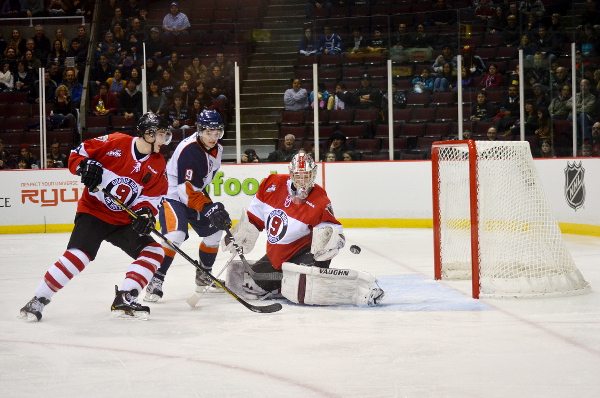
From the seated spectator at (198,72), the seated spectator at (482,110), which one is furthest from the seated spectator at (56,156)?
the seated spectator at (482,110)

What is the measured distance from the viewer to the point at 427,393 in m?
2.66

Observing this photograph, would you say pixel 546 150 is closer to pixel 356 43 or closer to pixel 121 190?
pixel 356 43

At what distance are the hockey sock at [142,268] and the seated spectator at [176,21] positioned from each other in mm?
7432

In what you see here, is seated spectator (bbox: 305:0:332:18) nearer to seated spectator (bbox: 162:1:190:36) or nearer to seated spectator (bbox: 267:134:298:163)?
seated spectator (bbox: 162:1:190:36)

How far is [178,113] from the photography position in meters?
9.73

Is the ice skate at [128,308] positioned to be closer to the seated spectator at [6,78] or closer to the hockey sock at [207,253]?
the hockey sock at [207,253]

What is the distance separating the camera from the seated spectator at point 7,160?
9.43 metres


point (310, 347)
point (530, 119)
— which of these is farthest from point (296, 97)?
point (310, 347)

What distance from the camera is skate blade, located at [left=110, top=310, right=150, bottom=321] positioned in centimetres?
405

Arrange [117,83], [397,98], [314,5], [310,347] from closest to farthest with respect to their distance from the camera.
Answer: [310,347] → [397,98] → [117,83] → [314,5]

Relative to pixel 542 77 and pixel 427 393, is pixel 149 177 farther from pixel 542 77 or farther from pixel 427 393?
pixel 542 77

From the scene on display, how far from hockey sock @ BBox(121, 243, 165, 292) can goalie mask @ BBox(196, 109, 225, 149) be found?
32.6 inches

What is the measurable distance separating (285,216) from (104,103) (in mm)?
6218

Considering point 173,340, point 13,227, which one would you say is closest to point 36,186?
point 13,227
